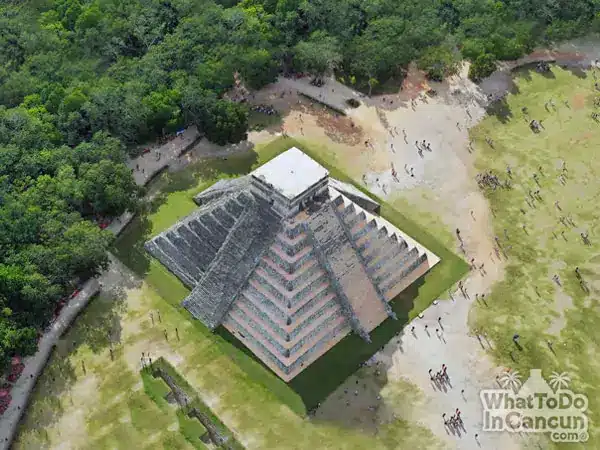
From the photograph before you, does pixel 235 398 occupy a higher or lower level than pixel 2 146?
lower

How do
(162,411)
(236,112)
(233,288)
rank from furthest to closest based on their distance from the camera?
(236,112), (233,288), (162,411)

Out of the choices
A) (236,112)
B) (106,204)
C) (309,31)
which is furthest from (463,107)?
(106,204)

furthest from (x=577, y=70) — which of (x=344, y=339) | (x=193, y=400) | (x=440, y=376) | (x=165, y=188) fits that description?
(x=193, y=400)

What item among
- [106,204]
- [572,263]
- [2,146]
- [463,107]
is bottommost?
[572,263]

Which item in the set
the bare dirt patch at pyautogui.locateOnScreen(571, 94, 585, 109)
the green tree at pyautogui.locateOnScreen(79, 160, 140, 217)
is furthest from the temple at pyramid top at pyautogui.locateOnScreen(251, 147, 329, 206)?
the bare dirt patch at pyautogui.locateOnScreen(571, 94, 585, 109)

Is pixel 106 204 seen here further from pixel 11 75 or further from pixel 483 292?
pixel 483 292

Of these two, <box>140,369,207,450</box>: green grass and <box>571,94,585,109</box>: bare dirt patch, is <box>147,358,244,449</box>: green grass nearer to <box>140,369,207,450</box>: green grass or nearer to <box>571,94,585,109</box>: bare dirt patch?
<box>140,369,207,450</box>: green grass

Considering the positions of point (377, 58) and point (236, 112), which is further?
point (377, 58)
